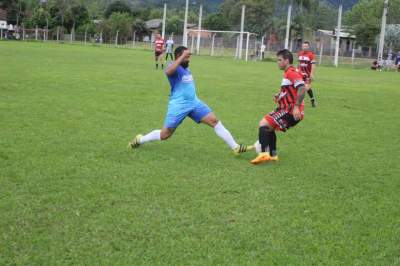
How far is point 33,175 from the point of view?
239 inches

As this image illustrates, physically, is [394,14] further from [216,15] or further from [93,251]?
[93,251]

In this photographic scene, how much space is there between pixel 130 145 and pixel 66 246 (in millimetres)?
3719

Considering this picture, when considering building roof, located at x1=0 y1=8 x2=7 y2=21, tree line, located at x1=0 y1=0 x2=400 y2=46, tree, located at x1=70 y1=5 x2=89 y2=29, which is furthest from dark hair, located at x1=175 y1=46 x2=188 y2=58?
building roof, located at x1=0 y1=8 x2=7 y2=21

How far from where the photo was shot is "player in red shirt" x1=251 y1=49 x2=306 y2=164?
732 cm

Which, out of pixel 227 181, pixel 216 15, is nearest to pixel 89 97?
pixel 227 181

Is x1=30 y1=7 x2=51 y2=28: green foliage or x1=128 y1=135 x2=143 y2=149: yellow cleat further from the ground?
x1=30 y1=7 x2=51 y2=28: green foliage

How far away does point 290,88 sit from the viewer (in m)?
7.45

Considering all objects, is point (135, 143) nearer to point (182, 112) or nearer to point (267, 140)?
point (182, 112)

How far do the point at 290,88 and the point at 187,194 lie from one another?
100 inches

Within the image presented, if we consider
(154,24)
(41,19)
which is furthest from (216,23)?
(41,19)

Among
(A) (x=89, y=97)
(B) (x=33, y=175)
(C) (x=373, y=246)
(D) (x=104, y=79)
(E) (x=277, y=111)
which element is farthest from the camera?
(D) (x=104, y=79)

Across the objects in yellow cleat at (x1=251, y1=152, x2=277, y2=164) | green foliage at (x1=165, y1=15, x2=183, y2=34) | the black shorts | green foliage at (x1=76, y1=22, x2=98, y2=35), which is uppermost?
green foliage at (x1=165, y1=15, x2=183, y2=34)

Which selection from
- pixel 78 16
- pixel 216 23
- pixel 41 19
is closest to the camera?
pixel 41 19

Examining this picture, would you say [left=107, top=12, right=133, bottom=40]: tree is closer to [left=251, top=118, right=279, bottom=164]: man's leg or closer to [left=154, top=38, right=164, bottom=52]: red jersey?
[left=154, top=38, right=164, bottom=52]: red jersey
